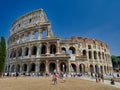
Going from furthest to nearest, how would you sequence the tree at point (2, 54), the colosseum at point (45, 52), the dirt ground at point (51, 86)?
the colosseum at point (45, 52) < the tree at point (2, 54) < the dirt ground at point (51, 86)

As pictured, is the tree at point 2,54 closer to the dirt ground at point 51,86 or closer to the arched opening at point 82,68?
the dirt ground at point 51,86

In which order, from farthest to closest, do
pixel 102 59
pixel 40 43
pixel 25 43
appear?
pixel 102 59
pixel 25 43
pixel 40 43

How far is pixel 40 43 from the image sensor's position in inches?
1273

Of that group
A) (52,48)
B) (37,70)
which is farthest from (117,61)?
(37,70)

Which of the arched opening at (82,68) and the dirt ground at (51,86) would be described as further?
the arched opening at (82,68)

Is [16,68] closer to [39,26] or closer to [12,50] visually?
[12,50]

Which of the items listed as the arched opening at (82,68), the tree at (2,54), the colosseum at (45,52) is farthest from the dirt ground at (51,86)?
the arched opening at (82,68)

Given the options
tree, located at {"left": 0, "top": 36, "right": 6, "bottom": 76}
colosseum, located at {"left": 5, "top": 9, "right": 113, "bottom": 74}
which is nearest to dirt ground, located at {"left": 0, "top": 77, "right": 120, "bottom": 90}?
tree, located at {"left": 0, "top": 36, "right": 6, "bottom": 76}

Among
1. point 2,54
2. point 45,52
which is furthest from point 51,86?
point 45,52

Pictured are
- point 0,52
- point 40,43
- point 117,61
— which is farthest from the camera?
point 117,61

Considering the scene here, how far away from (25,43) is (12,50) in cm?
710

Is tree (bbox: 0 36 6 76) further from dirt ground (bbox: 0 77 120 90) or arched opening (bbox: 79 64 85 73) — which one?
arched opening (bbox: 79 64 85 73)

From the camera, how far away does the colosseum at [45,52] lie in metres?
30.6

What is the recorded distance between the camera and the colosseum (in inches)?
1203
